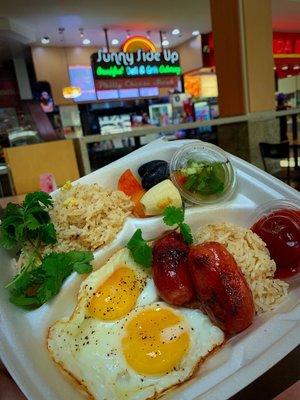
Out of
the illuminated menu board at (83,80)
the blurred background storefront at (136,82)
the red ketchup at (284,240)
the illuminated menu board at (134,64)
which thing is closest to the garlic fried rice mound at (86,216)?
the red ketchup at (284,240)

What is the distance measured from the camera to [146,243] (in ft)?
3.67

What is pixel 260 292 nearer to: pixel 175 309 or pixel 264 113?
pixel 175 309

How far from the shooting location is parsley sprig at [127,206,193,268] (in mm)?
1080

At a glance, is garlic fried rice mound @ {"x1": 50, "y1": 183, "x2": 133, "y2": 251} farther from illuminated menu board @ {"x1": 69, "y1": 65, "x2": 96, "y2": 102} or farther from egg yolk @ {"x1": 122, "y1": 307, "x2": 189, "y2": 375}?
illuminated menu board @ {"x1": 69, "y1": 65, "x2": 96, "y2": 102}

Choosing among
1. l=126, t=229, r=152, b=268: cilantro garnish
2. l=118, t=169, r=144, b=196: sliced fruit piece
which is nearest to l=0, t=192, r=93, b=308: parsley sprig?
l=126, t=229, r=152, b=268: cilantro garnish

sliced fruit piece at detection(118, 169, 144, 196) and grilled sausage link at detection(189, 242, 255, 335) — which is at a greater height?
sliced fruit piece at detection(118, 169, 144, 196)

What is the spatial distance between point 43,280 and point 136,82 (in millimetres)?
6665

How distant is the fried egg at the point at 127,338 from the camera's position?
0.83 metres

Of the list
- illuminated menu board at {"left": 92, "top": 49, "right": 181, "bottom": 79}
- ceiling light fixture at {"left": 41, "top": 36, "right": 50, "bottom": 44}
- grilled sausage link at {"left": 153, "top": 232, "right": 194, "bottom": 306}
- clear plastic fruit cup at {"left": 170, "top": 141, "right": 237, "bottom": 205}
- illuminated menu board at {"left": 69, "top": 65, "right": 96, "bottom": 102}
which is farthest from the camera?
illuminated menu board at {"left": 69, "top": 65, "right": 96, "bottom": 102}

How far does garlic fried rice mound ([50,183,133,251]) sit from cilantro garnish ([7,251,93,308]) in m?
0.11

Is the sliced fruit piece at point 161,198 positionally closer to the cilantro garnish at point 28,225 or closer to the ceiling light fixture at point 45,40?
the cilantro garnish at point 28,225

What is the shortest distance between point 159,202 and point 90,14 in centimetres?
610

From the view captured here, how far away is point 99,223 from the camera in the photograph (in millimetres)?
1244

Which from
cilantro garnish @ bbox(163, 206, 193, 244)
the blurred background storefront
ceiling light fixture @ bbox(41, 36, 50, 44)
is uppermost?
ceiling light fixture @ bbox(41, 36, 50, 44)
